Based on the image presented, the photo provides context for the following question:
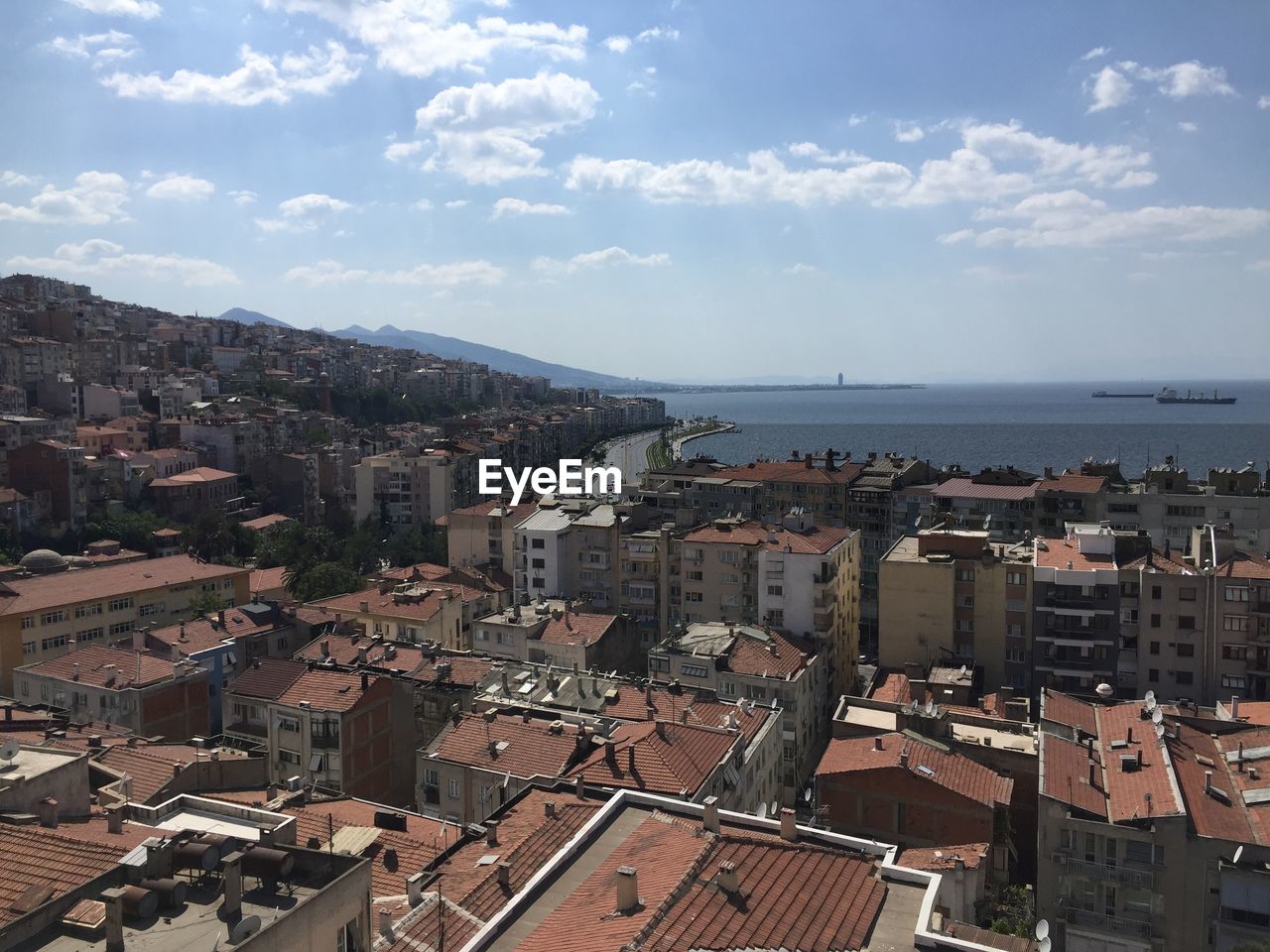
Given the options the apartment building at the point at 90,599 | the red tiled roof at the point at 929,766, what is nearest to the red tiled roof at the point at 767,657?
the red tiled roof at the point at 929,766

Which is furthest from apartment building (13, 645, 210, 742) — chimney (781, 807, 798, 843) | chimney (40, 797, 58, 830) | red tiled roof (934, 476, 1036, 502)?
red tiled roof (934, 476, 1036, 502)

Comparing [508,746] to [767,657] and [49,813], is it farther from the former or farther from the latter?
[767,657]

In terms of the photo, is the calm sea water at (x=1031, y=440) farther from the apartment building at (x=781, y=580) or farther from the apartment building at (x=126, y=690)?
the apartment building at (x=126, y=690)

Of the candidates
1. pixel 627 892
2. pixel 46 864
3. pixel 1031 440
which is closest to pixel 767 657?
pixel 627 892

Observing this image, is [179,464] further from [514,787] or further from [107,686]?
[514,787]

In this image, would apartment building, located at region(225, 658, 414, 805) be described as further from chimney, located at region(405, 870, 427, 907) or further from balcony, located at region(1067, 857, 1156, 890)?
balcony, located at region(1067, 857, 1156, 890)

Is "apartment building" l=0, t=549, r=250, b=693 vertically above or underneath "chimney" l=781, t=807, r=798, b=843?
underneath

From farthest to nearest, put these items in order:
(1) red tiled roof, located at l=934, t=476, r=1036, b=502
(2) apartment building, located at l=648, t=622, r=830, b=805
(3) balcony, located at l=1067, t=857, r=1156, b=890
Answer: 1. (1) red tiled roof, located at l=934, t=476, r=1036, b=502
2. (2) apartment building, located at l=648, t=622, r=830, b=805
3. (3) balcony, located at l=1067, t=857, r=1156, b=890
